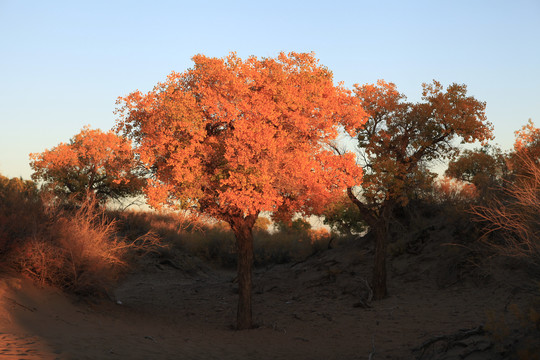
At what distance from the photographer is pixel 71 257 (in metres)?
16.2

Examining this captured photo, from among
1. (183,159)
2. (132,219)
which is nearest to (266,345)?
(183,159)

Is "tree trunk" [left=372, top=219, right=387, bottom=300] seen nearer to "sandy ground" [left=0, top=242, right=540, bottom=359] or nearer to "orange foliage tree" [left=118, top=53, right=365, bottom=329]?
"sandy ground" [left=0, top=242, right=540, bottom=359]

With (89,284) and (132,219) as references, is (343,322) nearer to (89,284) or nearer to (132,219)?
(89,284)

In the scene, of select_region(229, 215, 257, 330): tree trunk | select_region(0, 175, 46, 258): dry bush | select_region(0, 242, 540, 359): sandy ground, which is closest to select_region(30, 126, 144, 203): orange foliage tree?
select_region(0, 242, 540, 359): sandy ground

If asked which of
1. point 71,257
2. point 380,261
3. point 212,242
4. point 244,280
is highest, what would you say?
point 212,242

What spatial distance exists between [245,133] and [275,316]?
347 inches

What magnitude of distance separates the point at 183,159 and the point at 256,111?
2498 millimetres

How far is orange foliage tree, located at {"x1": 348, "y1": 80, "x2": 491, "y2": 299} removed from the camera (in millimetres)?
18766

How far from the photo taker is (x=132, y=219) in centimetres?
3759

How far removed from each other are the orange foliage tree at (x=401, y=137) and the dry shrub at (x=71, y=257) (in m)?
9.58

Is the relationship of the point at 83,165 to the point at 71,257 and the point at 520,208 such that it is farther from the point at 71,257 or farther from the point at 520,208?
the point at 520,208

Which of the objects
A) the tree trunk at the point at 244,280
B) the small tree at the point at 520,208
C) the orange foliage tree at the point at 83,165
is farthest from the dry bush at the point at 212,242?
the tree trunk at the point at 244,280

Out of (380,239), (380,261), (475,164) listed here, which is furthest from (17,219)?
(475,164)

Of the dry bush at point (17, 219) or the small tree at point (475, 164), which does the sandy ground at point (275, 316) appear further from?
the small tree at point (475, 164)
